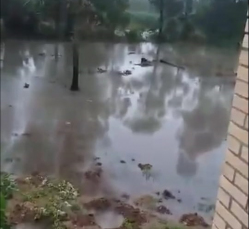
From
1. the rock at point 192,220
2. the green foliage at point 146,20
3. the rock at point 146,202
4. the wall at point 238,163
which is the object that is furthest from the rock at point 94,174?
the wall at point 238,163

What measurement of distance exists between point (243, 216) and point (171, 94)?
583cm

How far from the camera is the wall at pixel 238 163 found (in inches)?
37.9

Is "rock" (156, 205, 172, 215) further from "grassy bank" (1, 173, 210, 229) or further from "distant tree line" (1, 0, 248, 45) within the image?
"distant tree line" (1, 0, 248, 45)

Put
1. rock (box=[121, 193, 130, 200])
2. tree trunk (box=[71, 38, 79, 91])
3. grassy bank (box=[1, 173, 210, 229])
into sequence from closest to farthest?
grassy bank (box=[1, 173, 210, 229]) → rock (box=[121, 193, 130, 200]) → tree trunk (box=[71, 38, 79, 91])

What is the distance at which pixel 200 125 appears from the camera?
18.7 feet

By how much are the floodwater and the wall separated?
249 cm

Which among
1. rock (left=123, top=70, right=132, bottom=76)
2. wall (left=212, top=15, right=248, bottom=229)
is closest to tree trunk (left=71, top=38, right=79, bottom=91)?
rock (left=123, top=70, right=132, bottom=76)

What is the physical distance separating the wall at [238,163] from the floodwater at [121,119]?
2494mm

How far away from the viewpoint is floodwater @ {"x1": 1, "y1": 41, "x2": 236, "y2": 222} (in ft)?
13.5

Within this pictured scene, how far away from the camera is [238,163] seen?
100cm

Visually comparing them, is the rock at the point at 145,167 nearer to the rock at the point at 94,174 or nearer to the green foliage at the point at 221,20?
the rock at the point at 94,174

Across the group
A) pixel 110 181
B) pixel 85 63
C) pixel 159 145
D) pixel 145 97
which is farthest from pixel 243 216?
pixel 85 63

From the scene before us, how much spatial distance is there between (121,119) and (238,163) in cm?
466

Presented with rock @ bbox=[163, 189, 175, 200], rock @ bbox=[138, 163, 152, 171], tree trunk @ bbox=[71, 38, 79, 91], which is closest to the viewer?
rock @ bbox=[163, 189, 175, 200]
